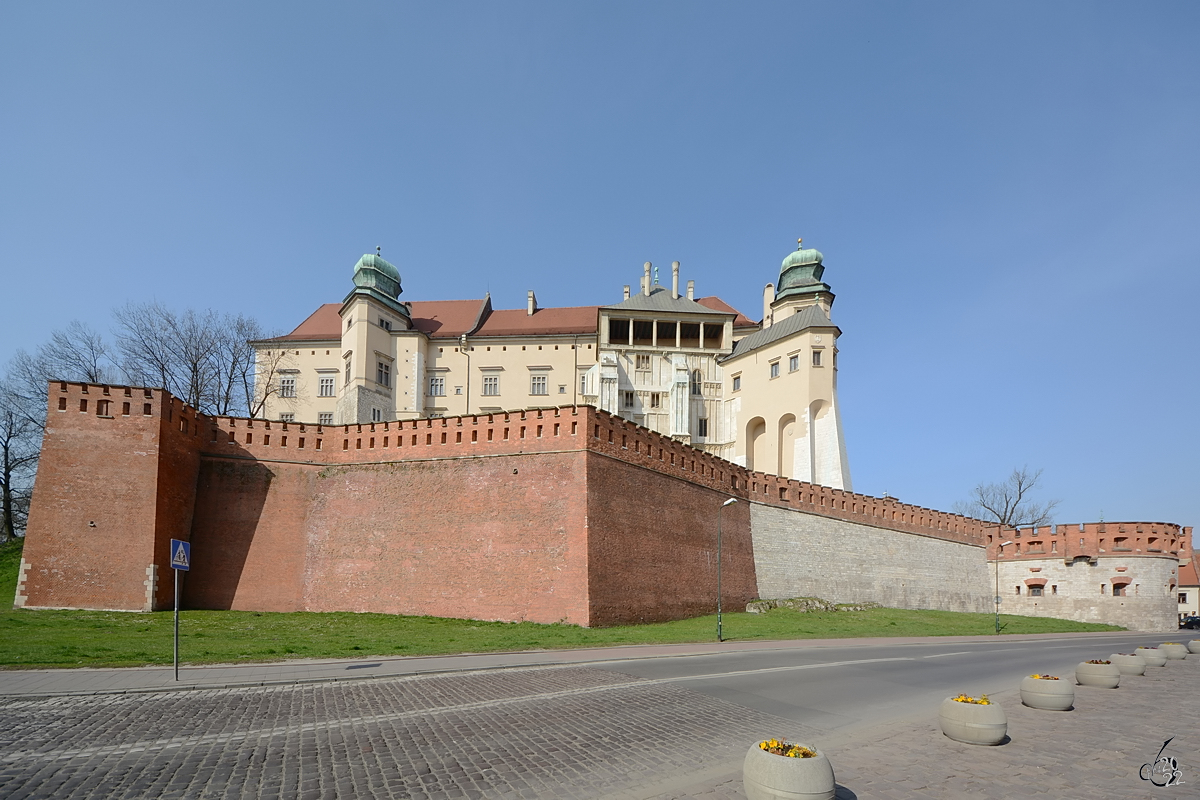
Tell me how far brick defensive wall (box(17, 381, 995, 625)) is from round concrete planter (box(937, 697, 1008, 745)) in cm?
1676

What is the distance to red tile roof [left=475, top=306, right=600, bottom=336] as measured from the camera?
5994 cm

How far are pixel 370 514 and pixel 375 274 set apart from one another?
1253 inches

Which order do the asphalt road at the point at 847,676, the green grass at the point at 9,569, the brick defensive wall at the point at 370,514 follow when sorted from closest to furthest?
the asphalt road at the point at 847,676 → the brick defensive wall at the point at 370,514 → the green grass at the point at 9,569

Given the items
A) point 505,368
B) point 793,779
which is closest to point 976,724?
point 793,779

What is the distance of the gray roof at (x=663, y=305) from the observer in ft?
189

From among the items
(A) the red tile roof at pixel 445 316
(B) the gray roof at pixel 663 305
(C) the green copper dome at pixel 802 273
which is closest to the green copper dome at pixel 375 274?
(A) the red tile roof at pixel 445 316

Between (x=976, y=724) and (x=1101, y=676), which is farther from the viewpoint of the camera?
(x=1101, y=676)

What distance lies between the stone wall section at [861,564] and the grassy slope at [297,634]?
5013 millimetres

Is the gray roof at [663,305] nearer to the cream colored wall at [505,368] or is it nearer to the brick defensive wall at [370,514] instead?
the cream colored wall at [505,368]

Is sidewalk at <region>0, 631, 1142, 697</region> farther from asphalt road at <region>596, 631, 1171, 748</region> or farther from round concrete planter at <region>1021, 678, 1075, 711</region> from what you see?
round concrete planter at <region>1021, 678, 1075, 711</region>

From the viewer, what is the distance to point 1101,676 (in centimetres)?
1499

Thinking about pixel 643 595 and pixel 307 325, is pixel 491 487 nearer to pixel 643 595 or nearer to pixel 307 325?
pixel 643 595

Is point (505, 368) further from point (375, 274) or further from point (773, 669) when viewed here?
point (773, 669)

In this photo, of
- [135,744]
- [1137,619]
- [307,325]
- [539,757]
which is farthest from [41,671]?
[1137,619]
